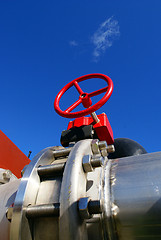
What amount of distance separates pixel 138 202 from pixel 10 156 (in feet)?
3.00

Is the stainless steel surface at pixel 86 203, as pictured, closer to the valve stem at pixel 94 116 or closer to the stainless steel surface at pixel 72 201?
the stainless steel surface at pixel 72 201

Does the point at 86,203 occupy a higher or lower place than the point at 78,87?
lower

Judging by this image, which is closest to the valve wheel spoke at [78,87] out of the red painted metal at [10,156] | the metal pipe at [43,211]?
the red painted metal at [10,156]

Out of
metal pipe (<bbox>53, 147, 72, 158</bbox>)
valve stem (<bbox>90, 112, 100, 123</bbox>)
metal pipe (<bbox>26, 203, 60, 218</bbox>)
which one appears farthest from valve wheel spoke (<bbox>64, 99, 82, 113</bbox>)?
metal pipe (<bbox>26, 203, 60, 218</bbox>)

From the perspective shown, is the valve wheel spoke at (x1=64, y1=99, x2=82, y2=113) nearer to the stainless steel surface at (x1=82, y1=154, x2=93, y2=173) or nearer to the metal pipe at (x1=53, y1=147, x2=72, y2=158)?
the metal pipe at (x1=53, y1=147, x2=72, y2=158)

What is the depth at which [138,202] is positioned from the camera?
416mm

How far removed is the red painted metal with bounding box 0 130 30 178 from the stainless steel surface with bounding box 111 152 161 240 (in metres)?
0.78

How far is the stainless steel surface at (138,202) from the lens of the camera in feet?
1.30

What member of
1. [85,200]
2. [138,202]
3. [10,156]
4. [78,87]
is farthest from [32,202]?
[78,87]

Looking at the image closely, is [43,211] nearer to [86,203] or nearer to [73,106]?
[86,203]

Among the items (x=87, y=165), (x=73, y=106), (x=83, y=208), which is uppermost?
(x=73, y=106)

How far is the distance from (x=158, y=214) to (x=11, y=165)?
95cm

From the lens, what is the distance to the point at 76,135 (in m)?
1.05

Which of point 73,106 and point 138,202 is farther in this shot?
point 73,106
